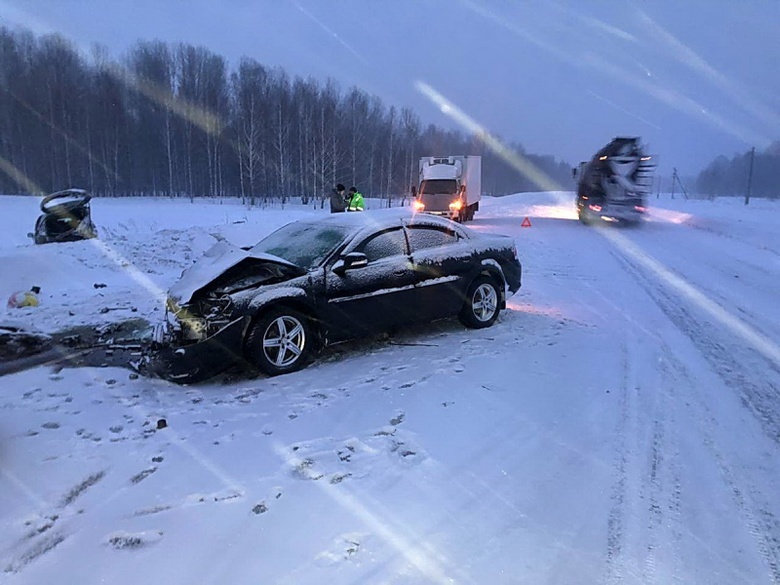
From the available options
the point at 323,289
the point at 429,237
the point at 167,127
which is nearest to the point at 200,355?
the point at 323,289

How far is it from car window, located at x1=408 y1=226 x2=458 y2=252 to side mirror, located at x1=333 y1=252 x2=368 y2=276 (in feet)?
3.08

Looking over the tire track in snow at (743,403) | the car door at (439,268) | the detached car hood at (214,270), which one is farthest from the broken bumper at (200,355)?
the tire track in snow at (743,403)

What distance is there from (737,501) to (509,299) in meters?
5.59

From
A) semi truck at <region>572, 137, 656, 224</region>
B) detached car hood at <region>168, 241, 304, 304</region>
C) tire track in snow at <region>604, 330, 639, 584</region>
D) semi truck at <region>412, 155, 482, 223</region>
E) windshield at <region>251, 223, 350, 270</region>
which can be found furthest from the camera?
semi truck at <region>412, 155, 482, 223</region>

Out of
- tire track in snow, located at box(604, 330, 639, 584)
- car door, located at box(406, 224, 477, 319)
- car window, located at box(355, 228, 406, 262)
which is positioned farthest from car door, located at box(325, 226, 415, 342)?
tire track in snow, located at box(604, 330, 639, 584)

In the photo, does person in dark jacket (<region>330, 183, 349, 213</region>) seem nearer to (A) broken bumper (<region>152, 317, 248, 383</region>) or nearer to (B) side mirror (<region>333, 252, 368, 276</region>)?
(B) side mirror (<region>333, 252, 368, 276</region>)

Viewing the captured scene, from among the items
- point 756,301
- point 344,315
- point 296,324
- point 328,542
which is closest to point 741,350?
point 756,301

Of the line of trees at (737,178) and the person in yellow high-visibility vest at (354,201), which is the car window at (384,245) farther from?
the line of trees at (737,178)

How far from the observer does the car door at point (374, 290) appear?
19.6ft

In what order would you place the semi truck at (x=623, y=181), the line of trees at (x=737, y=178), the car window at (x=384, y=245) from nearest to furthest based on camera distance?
1. the car window at (x=384, y=245)
2. the semi truck at (x=623, y=181)
3. the line of trees at (x=737, y=178)

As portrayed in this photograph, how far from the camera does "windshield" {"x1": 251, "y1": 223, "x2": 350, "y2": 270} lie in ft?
20.3

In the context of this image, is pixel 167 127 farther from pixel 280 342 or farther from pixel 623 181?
pixel 280 342

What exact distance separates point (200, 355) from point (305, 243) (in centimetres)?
201

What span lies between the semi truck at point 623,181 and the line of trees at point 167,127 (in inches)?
1263
